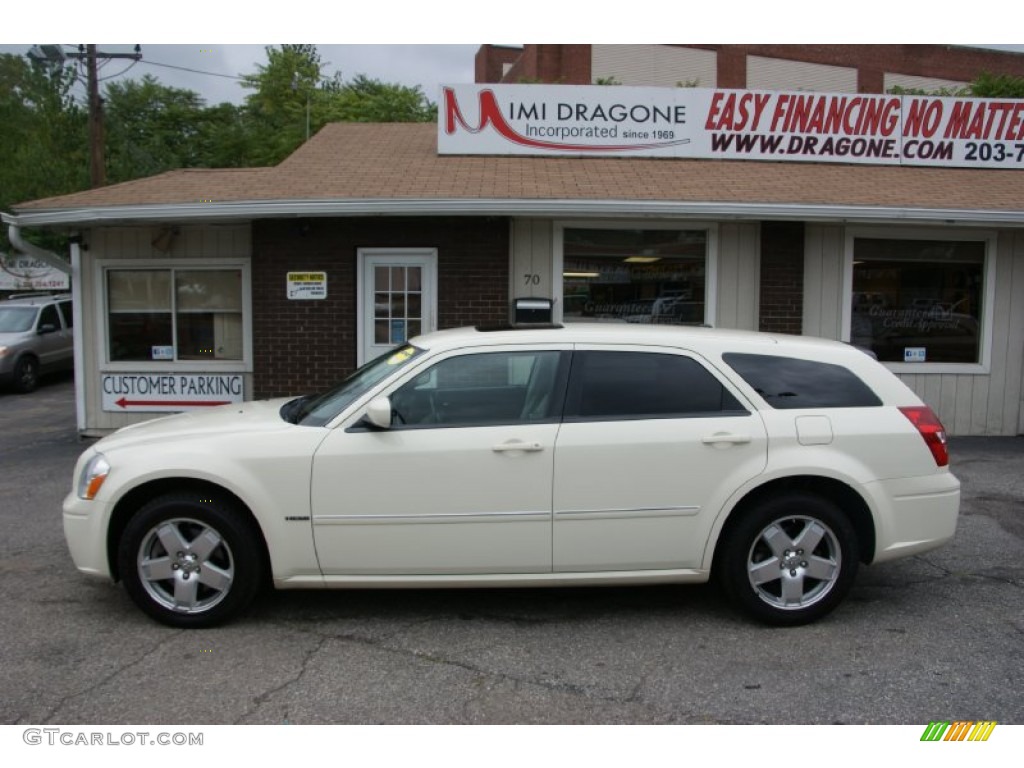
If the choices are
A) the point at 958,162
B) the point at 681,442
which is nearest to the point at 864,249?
the point at 958,162

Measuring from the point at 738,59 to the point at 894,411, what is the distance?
114 feet

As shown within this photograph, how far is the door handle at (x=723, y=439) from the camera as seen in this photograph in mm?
4402

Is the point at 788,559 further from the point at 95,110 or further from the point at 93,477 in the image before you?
the point at 95,110

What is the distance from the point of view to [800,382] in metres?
4.62

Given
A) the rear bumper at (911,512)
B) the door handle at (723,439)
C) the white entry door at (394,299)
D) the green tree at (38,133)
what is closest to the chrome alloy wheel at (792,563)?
the rear bumper at (911,512)

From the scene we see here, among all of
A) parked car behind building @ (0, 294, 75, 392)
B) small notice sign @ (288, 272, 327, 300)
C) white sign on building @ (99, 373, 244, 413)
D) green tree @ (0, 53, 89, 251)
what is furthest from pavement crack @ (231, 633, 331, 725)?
green tree @ (0, 53, 89, 251)

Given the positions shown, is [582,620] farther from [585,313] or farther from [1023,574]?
[585,313]

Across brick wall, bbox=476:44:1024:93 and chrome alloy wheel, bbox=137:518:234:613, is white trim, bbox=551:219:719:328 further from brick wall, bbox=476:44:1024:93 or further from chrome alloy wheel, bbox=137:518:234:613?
brick wall, bbox=476:44:1024:93

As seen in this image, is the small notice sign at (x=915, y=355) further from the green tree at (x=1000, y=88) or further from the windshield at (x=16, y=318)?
the green tree at (x=1000, y=88)

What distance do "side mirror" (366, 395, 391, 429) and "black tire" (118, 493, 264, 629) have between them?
2.79 ft

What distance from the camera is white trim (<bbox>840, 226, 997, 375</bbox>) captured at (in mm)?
9930

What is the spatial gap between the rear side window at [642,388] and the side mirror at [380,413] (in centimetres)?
92

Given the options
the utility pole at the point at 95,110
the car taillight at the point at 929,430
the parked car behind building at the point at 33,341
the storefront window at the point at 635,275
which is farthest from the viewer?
the utility pole at the point at 95,110

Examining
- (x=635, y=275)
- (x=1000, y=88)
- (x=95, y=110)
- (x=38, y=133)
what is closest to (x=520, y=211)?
(x=635, y=275)
